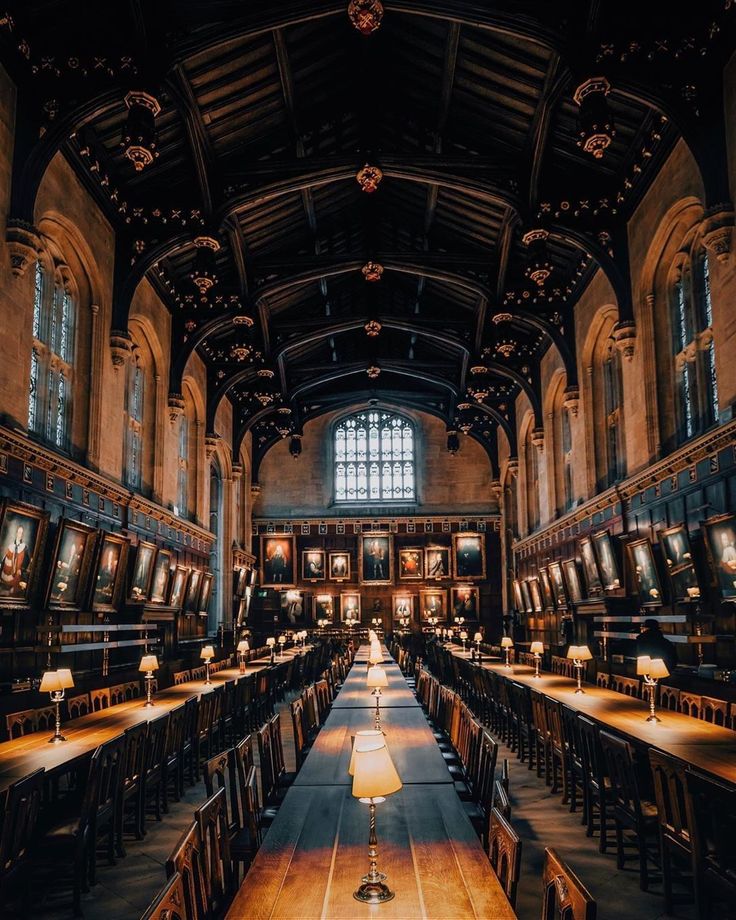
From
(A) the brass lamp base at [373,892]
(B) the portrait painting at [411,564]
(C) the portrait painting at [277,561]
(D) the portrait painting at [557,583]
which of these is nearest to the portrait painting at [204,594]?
(D) the portrait painting at [557,583]

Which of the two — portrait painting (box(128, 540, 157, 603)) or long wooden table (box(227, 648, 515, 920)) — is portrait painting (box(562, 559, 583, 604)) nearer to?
portrait painting (box(128, 540, 157, 603))

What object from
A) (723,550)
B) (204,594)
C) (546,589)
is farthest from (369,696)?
(546,589)

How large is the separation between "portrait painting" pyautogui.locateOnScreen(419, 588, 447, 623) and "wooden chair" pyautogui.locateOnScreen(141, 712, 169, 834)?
69.8 feet

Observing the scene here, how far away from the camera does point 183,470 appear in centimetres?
1952

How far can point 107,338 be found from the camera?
13.2 m

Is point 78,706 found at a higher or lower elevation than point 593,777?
higher

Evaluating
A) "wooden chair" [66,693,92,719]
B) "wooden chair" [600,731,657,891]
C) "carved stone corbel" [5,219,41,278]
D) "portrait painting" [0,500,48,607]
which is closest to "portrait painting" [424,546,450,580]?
"portrait painting" [0,500,48,607]

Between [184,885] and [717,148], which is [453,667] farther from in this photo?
[184,885]

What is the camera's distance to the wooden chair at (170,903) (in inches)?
92.9

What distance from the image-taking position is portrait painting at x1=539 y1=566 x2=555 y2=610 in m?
19.5

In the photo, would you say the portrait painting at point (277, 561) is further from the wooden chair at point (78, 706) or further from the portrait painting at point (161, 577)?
the wooden chair at point (78, 706)

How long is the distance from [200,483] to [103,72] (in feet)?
37.3

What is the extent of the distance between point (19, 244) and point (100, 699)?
5.33 meters

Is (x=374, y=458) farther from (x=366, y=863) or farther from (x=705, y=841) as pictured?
(x=366, y=863)
